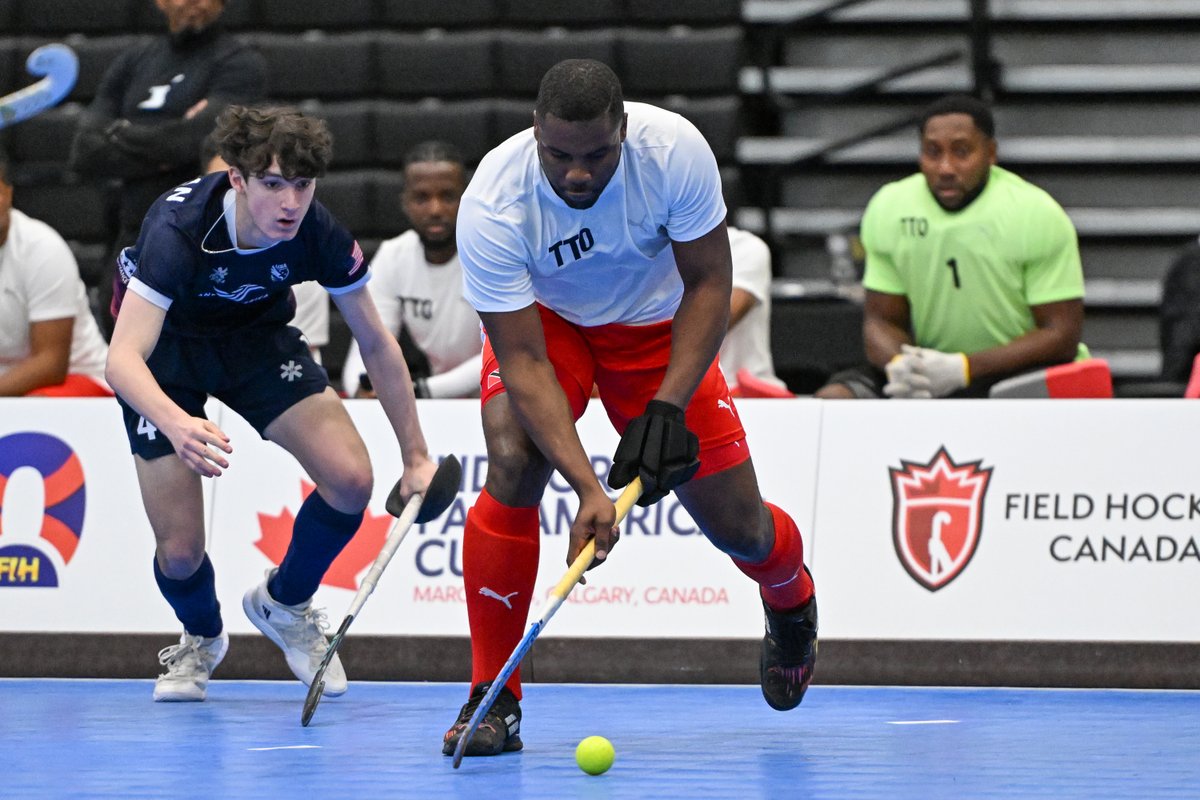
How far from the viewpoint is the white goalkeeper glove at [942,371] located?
6.33 meters

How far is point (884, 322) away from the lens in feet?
22.1

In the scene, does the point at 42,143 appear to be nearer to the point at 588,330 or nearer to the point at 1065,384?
the point at 1065,384

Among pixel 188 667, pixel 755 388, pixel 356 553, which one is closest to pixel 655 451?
pixel 188 667

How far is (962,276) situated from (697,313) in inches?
106

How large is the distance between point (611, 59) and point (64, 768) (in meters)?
5.51

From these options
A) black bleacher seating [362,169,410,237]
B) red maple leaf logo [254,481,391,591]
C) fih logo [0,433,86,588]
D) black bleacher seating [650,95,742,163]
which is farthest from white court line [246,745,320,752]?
black bleacher seating [650,95,742,163]

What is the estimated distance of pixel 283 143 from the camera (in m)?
4.59

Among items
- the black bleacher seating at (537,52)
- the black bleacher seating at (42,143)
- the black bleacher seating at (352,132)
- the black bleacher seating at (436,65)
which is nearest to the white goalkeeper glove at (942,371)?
the black bleacher seating at (537,52)

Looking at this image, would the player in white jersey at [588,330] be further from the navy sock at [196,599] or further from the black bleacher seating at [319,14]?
the black bleacher seating at [319,14]

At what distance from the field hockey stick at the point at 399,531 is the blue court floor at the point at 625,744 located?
0.12m

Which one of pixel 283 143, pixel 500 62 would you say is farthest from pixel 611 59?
pixel 283 143

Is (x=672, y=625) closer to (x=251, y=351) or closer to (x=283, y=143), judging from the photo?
(x=251, y=351)

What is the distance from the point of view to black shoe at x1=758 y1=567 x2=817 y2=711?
475 centimetres

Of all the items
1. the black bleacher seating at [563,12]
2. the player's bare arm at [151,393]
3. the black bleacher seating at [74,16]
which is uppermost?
the black bleacher seating at [563,12]
